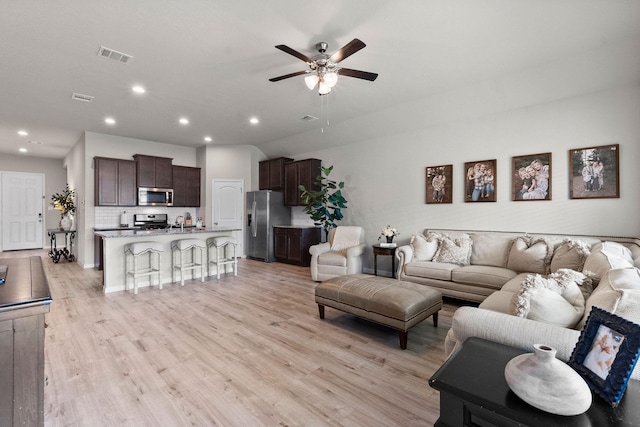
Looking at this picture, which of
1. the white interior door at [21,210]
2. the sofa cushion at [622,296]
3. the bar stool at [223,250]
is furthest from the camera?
the white interior door at [21,210]

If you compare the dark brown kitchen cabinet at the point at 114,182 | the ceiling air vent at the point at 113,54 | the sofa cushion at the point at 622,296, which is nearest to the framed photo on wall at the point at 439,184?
the sofa cushion at the point at 622,296

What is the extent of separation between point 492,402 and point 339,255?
13.8ft

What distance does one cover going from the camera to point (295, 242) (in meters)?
6.88

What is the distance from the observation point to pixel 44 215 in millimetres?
9133

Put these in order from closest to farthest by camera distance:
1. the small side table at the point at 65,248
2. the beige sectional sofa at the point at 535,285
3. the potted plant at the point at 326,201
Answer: the beige sectional sofa at the point at 535,285 → the potted plant at the point at 326,201 → the small side table at the point at 65,248

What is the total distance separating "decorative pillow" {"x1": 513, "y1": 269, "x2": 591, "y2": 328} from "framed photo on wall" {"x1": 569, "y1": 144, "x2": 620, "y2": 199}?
9.39ft

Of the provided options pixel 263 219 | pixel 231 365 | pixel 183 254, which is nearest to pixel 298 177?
pixel 263 219

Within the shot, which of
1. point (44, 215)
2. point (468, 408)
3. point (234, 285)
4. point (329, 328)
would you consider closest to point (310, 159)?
point (234, 285)

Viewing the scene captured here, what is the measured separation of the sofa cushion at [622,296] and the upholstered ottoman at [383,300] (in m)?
1.34

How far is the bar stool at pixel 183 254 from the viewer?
16.4ft

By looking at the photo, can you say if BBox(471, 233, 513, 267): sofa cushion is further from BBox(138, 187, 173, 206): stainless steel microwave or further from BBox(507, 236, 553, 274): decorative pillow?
BBox(138, 187, 173, 206): stainless steel microwave

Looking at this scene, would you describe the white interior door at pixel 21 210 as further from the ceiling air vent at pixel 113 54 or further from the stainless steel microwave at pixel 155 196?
the ceiling air vent at pixel 113 54

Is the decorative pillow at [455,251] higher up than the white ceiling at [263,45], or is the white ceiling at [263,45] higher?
the white ceiling at [263,45]

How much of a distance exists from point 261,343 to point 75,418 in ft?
Answer: 4.52
